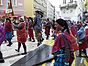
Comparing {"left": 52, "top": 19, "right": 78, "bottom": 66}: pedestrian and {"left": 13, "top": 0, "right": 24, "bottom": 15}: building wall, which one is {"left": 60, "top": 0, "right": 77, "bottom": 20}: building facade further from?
{"left": 52, "top": 19, "right": 78, "bottom": 66}: pedestrian

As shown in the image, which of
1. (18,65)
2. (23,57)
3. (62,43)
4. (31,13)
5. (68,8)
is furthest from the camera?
(68,8)

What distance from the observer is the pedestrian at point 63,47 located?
577cm

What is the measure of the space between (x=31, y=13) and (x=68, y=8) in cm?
1671

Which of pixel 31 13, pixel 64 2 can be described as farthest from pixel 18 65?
pixel 64 2

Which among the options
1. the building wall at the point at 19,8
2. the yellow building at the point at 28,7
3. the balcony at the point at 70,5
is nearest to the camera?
the building wall at the point at 19,8

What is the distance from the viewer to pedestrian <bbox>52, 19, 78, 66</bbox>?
577 centimetres

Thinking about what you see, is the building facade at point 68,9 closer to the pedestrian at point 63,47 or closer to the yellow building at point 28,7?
the yellow building at point 28,7

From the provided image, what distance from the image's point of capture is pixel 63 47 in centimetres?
584

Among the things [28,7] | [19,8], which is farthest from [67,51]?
[28,7]

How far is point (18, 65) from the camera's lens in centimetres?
999

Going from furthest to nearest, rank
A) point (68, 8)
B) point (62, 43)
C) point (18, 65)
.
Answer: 1. point (68, 8)
2. point (18, 65)
3. point (62, 43)

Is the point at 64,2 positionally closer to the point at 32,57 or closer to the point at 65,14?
the point at 65,14

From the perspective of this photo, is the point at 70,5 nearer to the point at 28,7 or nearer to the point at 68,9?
the point at 68,9

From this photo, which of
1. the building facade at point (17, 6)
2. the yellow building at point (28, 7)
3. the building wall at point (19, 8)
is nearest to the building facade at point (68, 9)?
the yellow building at point (28, 7)
